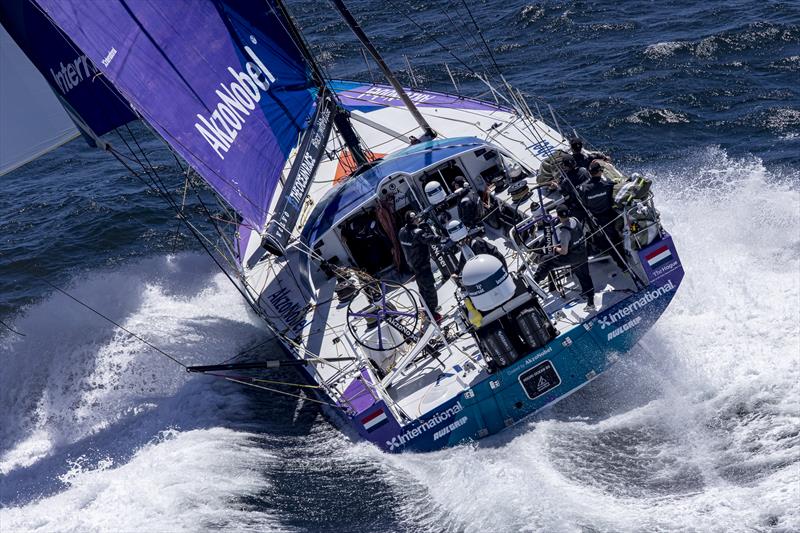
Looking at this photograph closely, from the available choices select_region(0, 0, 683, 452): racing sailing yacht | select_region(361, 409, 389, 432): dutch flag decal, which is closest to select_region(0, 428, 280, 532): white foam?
select_region(0, 0, 683, 452): racing sailing yacht

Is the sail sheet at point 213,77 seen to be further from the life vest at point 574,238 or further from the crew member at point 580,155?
the life vest at point 574,238

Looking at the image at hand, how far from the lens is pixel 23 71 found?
11086mm

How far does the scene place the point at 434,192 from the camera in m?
10.9

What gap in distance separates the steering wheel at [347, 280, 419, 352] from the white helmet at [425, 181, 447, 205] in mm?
1228

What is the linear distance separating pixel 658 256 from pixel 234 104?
18.0ft

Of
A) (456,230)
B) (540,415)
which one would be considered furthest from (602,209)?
(540,415)

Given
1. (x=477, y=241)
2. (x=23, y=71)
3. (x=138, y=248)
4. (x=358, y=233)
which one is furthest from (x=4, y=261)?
(x=477, y=241)

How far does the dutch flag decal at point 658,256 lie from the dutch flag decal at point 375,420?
132 inches

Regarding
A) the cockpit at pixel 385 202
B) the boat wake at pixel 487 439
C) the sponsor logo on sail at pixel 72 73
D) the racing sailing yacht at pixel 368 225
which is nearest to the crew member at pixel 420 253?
the racing sailing yacht at pixel 368 225

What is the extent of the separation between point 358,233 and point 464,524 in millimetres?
4637

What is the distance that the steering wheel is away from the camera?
396 inches

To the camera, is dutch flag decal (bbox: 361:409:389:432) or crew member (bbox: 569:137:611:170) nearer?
dutch flag decal (bbox: 361:409:389:432)

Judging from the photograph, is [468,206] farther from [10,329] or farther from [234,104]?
[10,329]

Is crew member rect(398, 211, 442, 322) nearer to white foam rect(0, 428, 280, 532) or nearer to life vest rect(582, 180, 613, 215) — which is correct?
life vest rect(582, 180, 613, 215)
